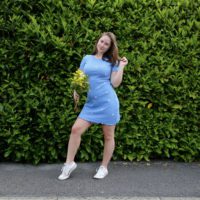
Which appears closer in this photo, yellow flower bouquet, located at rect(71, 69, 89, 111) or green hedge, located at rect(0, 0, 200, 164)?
yellow flower bouquet, located at rect(71, 69, 89, 111)

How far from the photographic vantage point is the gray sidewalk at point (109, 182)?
15.1ft

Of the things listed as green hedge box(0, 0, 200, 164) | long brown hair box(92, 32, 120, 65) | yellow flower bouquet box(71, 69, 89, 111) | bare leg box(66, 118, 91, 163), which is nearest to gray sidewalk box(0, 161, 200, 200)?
green hedge box(0, 0, 200, 164)

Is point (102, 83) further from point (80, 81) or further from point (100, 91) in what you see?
point (80, 81)

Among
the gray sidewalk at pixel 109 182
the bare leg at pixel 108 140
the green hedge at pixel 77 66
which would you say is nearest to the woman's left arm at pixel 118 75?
the bare leg at pixel 108 140

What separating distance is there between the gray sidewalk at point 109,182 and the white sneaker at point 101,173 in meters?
0.06

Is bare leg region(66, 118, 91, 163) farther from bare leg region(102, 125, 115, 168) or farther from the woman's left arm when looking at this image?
the woman's left arm

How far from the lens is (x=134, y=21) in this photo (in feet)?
18.6

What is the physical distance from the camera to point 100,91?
190 inches

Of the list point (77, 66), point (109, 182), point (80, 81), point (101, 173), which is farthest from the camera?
point (77, 66)

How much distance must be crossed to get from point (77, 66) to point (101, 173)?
1436mm

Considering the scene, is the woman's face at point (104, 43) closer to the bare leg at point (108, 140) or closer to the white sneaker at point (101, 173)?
the bare leg at point (108, 140)

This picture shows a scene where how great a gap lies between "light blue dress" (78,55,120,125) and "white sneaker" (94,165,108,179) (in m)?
0.63

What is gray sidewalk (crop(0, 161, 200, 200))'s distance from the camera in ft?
15.1

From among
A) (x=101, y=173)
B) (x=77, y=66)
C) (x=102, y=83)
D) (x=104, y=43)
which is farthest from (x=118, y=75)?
(x=101, y=173)
